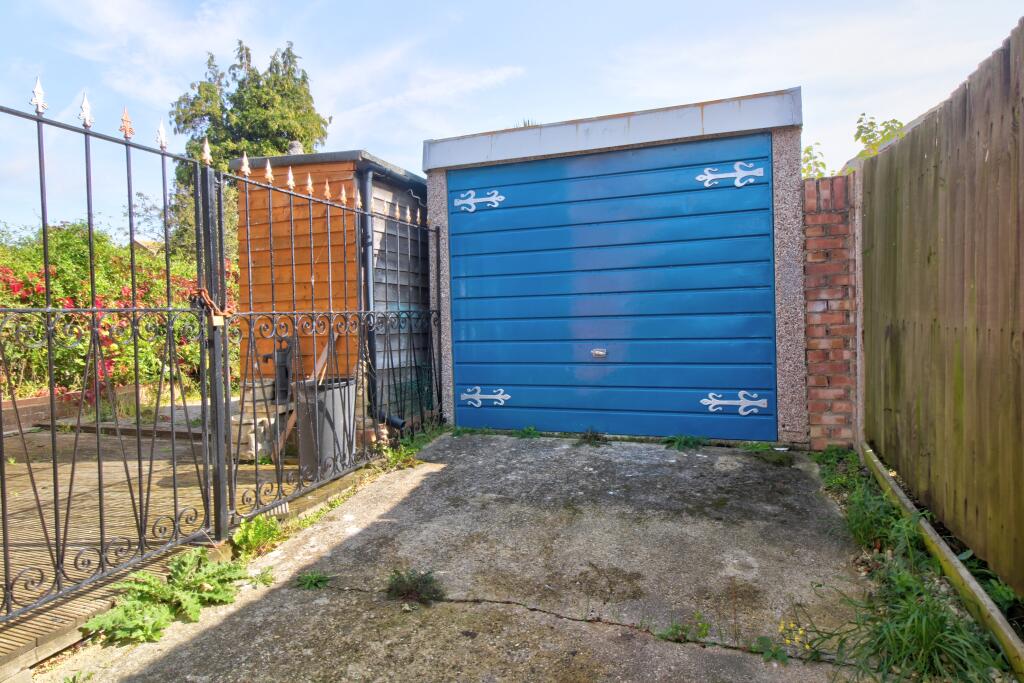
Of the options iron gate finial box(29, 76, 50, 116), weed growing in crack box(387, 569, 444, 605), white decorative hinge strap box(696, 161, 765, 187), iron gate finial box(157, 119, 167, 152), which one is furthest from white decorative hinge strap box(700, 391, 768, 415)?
iron gate finial box(29, 76, 50, 116)

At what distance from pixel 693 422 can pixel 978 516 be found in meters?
2.89

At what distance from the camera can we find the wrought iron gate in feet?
8.45

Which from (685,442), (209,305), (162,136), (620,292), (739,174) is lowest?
(685,442)

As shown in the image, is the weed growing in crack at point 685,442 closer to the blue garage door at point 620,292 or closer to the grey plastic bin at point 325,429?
the blue garage door at point 620,292

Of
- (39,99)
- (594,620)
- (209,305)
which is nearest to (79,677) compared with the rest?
(209,305)

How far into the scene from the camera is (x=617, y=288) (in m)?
5.27

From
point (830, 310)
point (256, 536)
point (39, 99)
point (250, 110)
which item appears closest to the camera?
point (39, 99)

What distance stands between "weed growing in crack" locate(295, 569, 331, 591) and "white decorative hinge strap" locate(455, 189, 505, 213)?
3750mm

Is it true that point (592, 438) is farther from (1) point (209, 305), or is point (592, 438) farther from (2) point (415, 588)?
(1) point (209, 305)

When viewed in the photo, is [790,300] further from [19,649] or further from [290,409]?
[19,649]

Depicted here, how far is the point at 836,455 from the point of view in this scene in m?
4.44

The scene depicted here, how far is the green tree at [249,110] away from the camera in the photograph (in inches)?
842

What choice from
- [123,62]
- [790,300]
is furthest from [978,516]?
[123,62]

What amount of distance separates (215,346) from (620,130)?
3.76 metres
